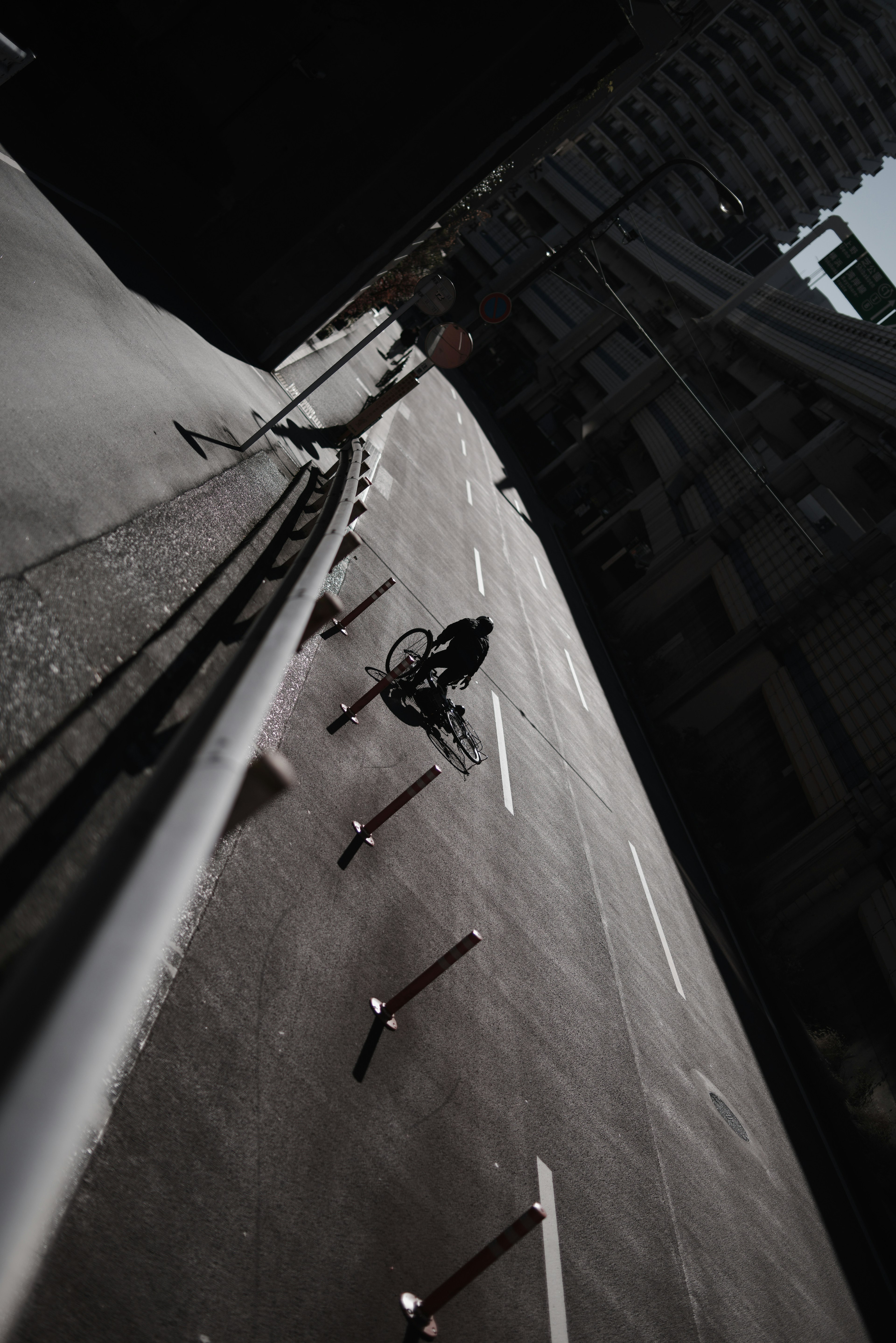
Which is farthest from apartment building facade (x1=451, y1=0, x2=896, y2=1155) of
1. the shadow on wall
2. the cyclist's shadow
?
the shadow on wall

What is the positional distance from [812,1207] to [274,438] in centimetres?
1374

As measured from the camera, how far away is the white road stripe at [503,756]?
11602 mm

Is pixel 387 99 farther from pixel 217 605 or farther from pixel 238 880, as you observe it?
pixel 238 880

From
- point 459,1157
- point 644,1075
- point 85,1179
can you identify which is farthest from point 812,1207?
point 85,1179

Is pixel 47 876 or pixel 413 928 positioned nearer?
pixel 47 876

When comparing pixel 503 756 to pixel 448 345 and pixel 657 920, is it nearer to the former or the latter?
pixel 657 920

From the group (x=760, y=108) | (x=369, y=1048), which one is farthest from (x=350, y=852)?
(x=760, y=108)

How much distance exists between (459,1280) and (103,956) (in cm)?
419

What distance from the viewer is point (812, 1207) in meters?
11.0

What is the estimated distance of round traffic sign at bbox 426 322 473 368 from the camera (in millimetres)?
14977

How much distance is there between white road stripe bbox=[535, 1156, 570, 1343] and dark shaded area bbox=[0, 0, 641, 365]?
12.8 metres

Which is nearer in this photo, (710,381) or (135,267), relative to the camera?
(135,267)

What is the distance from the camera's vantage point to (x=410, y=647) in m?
11.9

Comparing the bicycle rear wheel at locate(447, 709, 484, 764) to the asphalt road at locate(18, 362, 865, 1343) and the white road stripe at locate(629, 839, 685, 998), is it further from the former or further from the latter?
the white road stripe at locate(629, 839, 685, 998)
